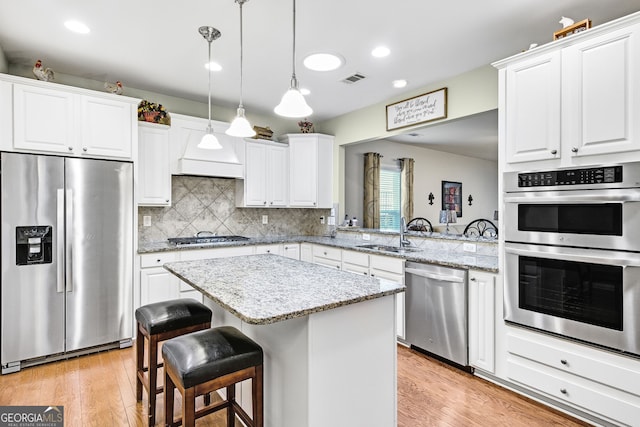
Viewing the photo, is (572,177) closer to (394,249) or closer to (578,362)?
(578,362)

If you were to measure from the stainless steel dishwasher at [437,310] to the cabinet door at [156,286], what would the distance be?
92.7 inches

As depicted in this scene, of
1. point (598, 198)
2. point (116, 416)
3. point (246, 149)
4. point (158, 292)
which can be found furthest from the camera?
point (246, 149)

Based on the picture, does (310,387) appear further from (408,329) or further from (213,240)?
(213,240)

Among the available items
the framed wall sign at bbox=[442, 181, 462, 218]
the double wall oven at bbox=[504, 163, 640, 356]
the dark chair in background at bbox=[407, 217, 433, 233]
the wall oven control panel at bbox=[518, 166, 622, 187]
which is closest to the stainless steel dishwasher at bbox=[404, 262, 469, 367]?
the double wall oven at bbox=[504, 163, 640, 356]

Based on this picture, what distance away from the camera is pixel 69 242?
2834 mm

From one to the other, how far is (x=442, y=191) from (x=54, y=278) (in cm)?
669

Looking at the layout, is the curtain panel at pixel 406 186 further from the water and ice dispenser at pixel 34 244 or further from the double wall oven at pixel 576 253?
the water and ice dispenser at pixel 34 244

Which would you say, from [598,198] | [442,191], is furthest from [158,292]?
[442,191]

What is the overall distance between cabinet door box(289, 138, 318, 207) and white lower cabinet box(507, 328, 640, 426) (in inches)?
117

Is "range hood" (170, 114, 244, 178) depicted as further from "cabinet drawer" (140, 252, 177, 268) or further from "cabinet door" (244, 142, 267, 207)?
"cabinet drawer" (140, 252, 177, 268)

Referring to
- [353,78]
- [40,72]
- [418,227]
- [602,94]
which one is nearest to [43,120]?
[40,72]

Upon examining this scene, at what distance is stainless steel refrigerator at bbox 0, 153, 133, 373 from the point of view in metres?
2.64

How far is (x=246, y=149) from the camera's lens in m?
4.35

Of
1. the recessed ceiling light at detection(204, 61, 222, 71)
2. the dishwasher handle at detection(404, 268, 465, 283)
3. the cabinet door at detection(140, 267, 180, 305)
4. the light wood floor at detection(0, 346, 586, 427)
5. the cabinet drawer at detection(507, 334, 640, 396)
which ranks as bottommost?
the light wood floor at detection(0, 346, 586, 427)
